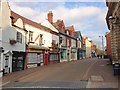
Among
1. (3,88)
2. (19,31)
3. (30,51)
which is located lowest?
(3,88)

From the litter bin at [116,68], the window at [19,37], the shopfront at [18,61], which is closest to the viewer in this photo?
the litter bin at [116,68]

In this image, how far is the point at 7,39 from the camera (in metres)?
23.1

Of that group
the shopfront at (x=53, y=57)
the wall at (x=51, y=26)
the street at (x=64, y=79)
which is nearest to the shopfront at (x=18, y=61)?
the street at (x=64, y=79)

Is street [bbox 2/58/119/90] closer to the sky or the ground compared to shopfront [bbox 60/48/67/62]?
closer to the ground

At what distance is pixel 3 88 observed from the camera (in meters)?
13.5

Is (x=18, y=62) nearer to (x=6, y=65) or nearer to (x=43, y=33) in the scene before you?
(x=6, y=65)

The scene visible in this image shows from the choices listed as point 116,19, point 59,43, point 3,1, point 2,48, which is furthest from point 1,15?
point 59,43

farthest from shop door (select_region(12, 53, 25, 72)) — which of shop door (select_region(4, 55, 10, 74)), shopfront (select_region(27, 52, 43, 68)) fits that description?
shopfront (select_region(27, 52, 43, 68))

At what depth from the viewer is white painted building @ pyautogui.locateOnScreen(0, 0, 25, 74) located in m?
22.0

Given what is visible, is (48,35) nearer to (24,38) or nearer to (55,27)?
(55,27)

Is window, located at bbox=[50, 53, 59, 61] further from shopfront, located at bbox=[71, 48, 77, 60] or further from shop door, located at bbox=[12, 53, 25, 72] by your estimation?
shopfront, located at bbox=[71, 48, 77, 60]

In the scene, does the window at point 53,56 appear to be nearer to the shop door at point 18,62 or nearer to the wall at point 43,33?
the wall at point 43,33

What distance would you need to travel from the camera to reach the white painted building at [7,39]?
2203 centimetres

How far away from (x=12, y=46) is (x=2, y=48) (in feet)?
10.2
